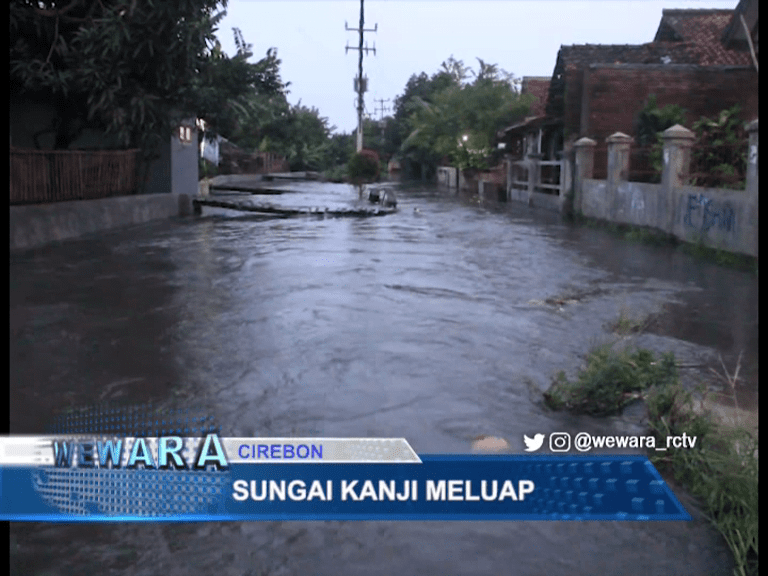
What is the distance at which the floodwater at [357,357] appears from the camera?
10.3 ft

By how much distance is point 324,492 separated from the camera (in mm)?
2982

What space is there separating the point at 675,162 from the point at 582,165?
7.28m

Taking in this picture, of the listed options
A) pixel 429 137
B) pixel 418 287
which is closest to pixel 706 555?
pixel 418 287

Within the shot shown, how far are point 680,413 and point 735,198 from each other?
9.06 metres

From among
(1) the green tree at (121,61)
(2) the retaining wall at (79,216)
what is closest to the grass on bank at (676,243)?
(1) the green tree at (121,61)

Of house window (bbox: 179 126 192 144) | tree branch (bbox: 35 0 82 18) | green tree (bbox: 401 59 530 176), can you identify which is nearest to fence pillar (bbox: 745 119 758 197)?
tree branch (bbox: 35 0 82 18)

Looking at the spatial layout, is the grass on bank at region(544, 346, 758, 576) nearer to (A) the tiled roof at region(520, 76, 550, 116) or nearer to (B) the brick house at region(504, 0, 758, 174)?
(B) the brick house at region(504, 0, 758, 174)

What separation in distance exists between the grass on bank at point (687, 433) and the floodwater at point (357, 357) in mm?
108

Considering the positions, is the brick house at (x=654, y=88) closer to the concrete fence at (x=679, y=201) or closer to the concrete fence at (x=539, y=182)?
the concrete fence at (x=539, y=182)

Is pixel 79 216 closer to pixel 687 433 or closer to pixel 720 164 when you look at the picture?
pixel 720 164

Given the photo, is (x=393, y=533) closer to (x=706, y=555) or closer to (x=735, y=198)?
(x=706, y=555)

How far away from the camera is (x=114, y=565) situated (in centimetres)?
304

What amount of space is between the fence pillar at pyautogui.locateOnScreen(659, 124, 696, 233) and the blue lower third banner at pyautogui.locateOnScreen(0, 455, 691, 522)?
498 inches

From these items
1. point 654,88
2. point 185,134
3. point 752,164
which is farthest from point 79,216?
point 654,88
